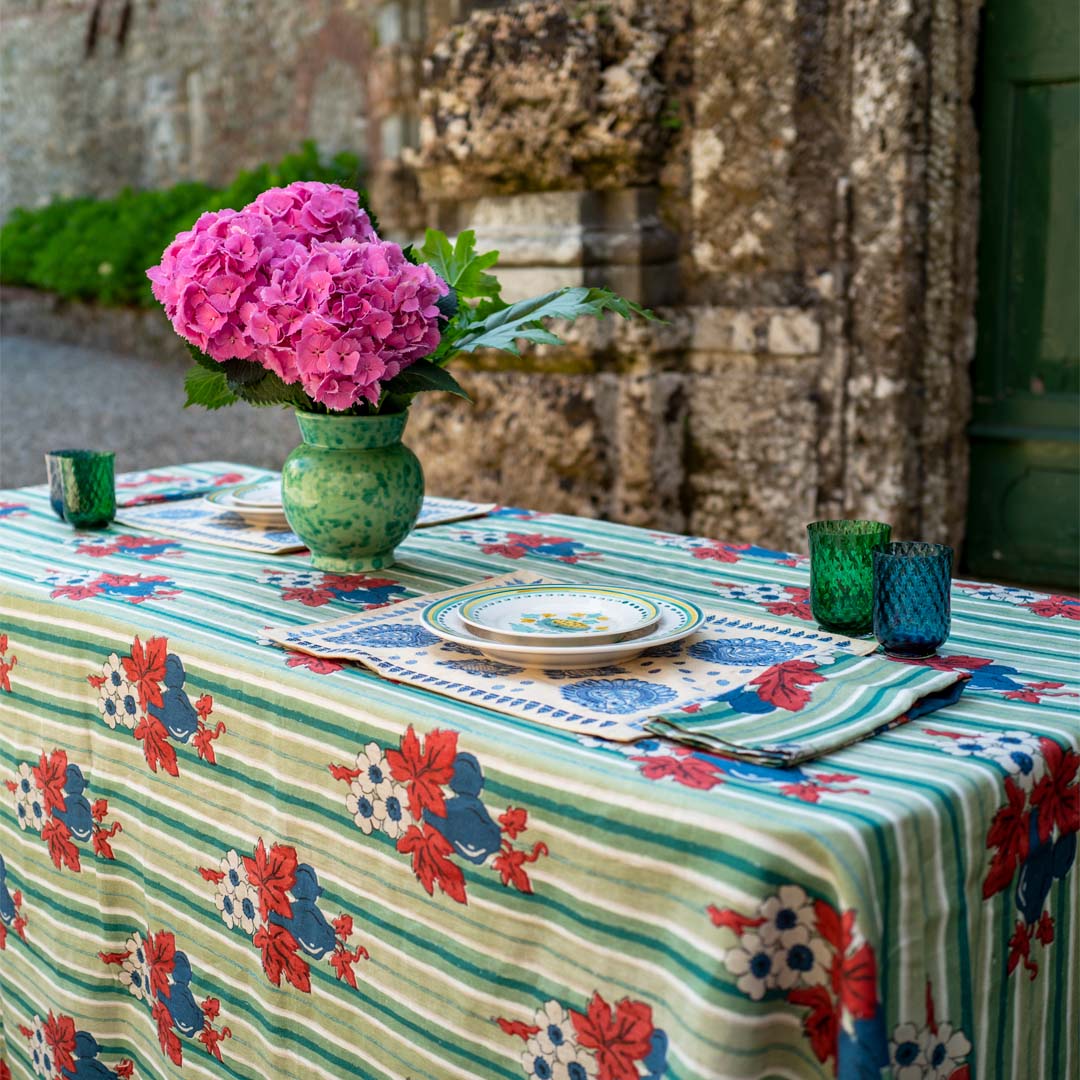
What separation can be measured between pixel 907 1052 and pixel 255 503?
54.8 inches

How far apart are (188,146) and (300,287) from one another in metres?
9.23

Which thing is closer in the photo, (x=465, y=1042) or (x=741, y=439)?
(x=465, y=1042)

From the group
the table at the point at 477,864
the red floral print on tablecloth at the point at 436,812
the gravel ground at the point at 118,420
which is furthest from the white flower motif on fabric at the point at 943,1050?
the gravel ground at the point at 118,420

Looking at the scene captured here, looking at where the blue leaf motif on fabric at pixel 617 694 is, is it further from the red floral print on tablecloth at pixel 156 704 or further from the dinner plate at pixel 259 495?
the dinner plate at pixel 259 495

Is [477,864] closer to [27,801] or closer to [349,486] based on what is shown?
[349,486]

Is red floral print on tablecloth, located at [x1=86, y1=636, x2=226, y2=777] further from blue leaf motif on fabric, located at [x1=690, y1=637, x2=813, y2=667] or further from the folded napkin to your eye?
blue leaf motif on fabric, located at [x1=690, y1=637, x2=813, y2=667]

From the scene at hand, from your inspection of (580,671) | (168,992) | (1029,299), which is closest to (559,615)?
(580,671)

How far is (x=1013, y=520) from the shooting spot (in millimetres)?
3506

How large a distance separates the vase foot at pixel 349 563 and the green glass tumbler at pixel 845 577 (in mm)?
617

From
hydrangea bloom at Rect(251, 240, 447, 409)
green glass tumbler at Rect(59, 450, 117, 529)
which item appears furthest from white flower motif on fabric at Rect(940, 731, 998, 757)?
green glass tumbler at Rect(59, 450, 117, 529)

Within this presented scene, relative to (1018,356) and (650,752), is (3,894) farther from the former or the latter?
(1018,356)

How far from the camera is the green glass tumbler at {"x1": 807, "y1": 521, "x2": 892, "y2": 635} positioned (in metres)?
1.37

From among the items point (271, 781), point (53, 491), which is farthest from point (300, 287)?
point (53, 491)

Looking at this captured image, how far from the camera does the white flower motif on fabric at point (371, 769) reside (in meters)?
1.19
